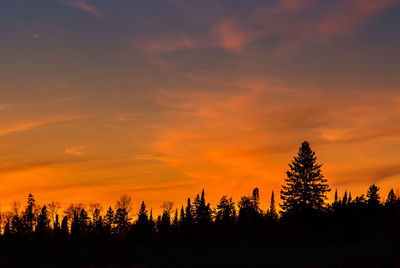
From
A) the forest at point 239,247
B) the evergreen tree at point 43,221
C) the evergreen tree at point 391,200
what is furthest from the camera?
the evergreen tree at point 43,221

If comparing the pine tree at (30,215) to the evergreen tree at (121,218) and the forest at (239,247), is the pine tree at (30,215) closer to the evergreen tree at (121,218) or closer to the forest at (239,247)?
the evergreen tree at (121,218)

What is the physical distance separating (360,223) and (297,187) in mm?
37376


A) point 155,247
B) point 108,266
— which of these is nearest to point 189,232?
point 155,247

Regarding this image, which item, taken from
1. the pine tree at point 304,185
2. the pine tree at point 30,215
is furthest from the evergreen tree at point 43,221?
the pine tree at point 304,185

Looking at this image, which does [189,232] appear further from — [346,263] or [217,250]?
[346,263]

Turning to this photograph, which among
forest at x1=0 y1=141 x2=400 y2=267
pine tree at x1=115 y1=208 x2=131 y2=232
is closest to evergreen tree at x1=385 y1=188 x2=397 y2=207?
forest at x1=0 y1=141 x2=400 y2=267

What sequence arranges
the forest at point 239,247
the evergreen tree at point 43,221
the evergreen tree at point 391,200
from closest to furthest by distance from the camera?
the forest at point 239,247 < the evergreen tree at point 391,200 < the evergreen tree at point 43,221

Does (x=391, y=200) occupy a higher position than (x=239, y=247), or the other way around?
(x=391, y=200)

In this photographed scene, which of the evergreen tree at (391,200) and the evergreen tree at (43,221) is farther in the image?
the evergreen tree at (43,221)

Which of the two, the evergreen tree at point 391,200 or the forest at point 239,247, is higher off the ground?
the evergreen tree at point 391,200

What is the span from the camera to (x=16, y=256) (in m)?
36.2

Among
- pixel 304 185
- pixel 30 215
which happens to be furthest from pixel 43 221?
pixel 304 185

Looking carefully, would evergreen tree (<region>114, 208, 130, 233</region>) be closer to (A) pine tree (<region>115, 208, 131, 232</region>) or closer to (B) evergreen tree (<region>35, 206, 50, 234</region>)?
(A) pine tree (<region>115, 208, 131, 232</region>)

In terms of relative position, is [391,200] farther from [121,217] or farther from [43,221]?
[43,221]
